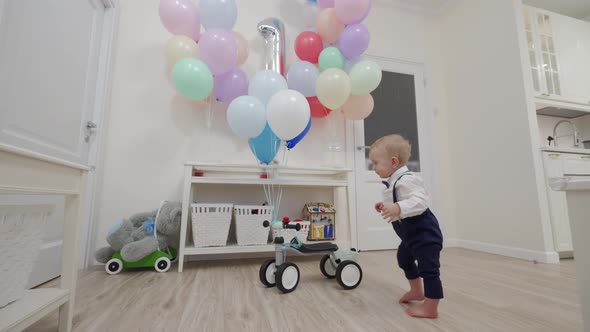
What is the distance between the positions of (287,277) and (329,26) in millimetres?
1818

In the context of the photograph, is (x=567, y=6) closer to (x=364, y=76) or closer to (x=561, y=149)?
(x=561, y=149)

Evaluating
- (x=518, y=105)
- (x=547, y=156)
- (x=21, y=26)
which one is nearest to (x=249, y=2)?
(x=21, y=26)

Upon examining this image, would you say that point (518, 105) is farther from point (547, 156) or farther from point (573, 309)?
point (573, 309)

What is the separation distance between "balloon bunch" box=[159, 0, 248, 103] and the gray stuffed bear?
0.79 metres

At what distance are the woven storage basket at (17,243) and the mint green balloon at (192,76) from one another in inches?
42.4

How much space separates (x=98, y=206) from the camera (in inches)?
73.9

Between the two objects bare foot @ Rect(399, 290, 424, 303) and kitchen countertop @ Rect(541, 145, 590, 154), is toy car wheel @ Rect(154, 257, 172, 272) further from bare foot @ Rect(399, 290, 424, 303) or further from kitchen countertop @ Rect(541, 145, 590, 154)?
kitchen countertop @ Rect(541, 145, 590, 154)

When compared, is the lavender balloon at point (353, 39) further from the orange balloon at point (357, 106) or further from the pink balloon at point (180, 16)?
the pink balloon at point (180, 16)

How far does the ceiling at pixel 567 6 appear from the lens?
8.88 feet

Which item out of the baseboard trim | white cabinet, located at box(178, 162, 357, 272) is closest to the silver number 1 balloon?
white cabinet, located at box(178, 162, 357, 272)

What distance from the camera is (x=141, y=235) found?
1662mm

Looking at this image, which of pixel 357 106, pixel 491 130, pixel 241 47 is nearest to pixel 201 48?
pixel 241 47

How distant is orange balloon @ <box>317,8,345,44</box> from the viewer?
204 cm

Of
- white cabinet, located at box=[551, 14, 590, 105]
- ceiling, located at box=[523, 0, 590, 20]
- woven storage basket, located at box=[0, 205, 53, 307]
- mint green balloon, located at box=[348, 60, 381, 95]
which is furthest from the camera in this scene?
ceiling, located at box=[523, 0, 590, 20]
